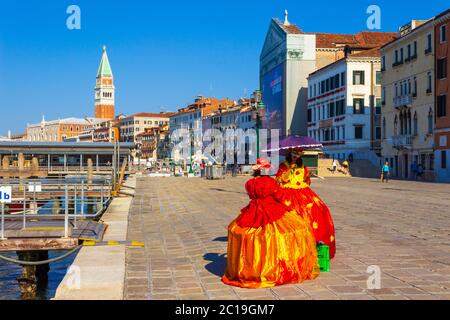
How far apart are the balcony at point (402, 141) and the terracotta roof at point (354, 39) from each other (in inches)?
1210

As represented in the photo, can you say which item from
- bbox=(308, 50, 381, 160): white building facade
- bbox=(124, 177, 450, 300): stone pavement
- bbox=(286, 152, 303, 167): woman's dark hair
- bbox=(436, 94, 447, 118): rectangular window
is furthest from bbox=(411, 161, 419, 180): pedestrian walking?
bbox=(286, 152, 303, 167): woman's dark hair

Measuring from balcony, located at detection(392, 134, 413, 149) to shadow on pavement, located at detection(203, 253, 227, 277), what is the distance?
1617 inches

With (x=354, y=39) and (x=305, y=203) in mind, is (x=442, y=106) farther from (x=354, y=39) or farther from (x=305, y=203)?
(x=354, y=39)

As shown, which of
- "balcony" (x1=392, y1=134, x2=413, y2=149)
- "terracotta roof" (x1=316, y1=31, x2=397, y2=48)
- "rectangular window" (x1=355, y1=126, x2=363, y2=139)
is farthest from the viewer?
"terracotta roof" (x1=316, y1=31, x2=397, y2=48)

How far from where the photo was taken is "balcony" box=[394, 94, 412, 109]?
47672 millimetres

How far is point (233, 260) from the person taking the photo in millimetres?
7449

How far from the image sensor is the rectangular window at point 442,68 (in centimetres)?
4194

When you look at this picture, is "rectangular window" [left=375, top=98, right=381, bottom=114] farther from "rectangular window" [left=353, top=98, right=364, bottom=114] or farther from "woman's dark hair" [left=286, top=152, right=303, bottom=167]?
"woman's dark hair" [left=286, top=152, right=303, bottom=167]

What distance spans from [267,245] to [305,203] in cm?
187

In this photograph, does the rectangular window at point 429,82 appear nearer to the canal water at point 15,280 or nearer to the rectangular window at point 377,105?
the rectangular window at point 377,105

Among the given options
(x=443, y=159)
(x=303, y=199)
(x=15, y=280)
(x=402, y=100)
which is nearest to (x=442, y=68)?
(x=443, y=159)

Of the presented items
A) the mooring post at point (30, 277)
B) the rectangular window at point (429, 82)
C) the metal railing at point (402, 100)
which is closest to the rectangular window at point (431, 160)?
the rectangular window at point (429, 82)

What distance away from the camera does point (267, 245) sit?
23.6 feet
